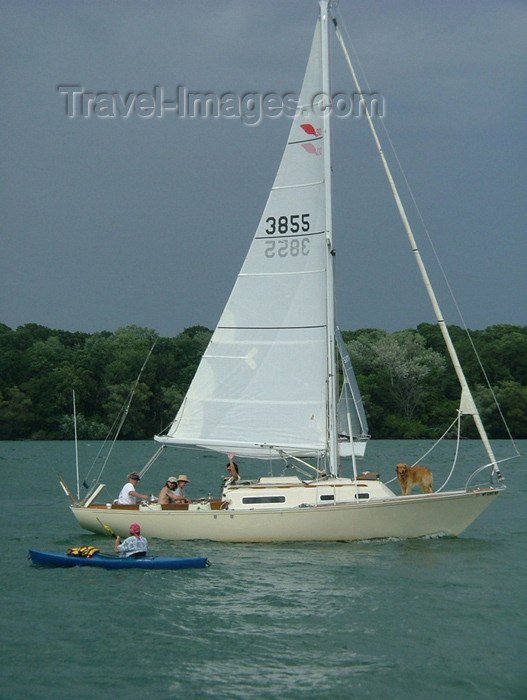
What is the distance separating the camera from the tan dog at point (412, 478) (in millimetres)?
20531

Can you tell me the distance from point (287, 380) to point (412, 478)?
3.55 metres

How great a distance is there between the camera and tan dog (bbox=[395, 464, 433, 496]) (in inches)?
808

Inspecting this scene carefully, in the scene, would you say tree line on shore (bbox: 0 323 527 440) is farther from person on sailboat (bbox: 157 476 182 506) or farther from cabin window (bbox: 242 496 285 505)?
cabin window (bbox: 242 496 285 505)

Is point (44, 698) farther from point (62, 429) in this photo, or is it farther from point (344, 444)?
point (62, 429)

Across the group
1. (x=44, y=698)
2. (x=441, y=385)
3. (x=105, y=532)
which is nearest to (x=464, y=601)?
(x=44, y=698)

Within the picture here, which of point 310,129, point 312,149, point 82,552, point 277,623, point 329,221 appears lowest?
point 277,623

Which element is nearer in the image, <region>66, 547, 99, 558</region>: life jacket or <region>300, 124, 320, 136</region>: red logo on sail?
<region>66, 547, 99, 558</region>: life jacket

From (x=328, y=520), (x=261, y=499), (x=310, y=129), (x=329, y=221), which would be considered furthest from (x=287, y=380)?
(x=310, y=129)

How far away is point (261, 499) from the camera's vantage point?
19609 millimetres

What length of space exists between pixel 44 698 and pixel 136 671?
1338 mm

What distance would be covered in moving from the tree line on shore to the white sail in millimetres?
58718

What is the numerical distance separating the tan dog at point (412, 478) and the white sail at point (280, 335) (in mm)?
1844

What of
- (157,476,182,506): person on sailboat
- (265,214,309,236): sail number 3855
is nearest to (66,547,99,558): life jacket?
(157,476,182,506): person on sailboat

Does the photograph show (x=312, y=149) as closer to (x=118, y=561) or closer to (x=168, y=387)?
(x=118, y=561)
